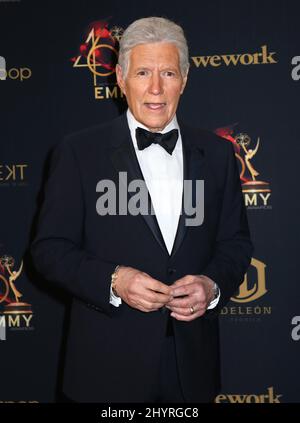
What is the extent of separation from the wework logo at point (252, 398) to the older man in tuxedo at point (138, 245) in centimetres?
134

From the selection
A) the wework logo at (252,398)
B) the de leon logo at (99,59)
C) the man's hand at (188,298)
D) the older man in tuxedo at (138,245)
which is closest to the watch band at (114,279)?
the older man in tuxedo at (138,245)

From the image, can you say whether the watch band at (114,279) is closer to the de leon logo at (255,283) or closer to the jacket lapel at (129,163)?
the jacket lapel at (129,163)

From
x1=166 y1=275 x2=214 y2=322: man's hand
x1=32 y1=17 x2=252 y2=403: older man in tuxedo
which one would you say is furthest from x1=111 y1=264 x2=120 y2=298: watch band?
x1=166 y1=275 x2=214 y2=322: man's hand

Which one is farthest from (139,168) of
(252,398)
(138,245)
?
(252,398)

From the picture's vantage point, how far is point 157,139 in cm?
182

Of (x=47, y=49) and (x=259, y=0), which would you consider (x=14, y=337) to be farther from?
(x=259, y=0)

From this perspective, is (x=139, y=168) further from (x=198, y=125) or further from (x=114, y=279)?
(x=198, y=125)

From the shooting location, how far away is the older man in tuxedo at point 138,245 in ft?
5.45

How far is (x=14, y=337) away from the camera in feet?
10.2

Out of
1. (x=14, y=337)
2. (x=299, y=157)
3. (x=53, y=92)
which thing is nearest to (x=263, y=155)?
(x=299, y=157)

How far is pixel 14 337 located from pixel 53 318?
0.88 feet

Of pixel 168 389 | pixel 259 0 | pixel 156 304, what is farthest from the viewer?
pixel 259 0

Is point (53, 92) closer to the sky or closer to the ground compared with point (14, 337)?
closer to the sky

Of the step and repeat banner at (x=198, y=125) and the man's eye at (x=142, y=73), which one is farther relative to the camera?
the step and repeat banner at (x=198, y=125)
